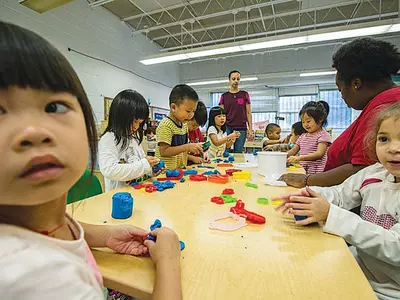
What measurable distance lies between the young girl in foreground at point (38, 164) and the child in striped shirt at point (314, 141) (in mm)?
1819

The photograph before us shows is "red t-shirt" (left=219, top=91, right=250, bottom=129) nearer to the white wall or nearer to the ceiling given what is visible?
the white wall

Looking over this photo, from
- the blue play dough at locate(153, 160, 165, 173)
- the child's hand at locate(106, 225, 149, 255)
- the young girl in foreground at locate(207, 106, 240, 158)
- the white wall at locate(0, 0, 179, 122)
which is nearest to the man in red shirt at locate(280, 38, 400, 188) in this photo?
the blue play dough at locate(153, 160, 165, 173)

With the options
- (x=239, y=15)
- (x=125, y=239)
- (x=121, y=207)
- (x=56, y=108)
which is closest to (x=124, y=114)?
(x=121, y=207)

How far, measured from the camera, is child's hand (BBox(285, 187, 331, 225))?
23.6 inches

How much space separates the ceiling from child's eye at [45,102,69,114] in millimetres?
4469

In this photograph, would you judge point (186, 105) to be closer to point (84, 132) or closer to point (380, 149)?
point (380, 149)

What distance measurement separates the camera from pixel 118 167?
3.61 feet

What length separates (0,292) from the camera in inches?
8.9

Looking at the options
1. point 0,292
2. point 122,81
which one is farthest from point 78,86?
point 122,81

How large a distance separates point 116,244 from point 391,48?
1.30 m

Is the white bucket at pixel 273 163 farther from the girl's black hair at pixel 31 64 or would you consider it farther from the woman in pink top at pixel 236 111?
the woman in pink top at pixel 236 111

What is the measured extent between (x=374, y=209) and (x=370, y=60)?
2.22ft

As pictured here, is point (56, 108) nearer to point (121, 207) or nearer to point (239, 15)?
point (121, 207)

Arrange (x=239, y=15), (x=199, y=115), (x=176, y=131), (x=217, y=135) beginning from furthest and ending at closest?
(x=239, y=15) < (x=217, y=135) < (x=199, y=115) < (x=176, y=131)
